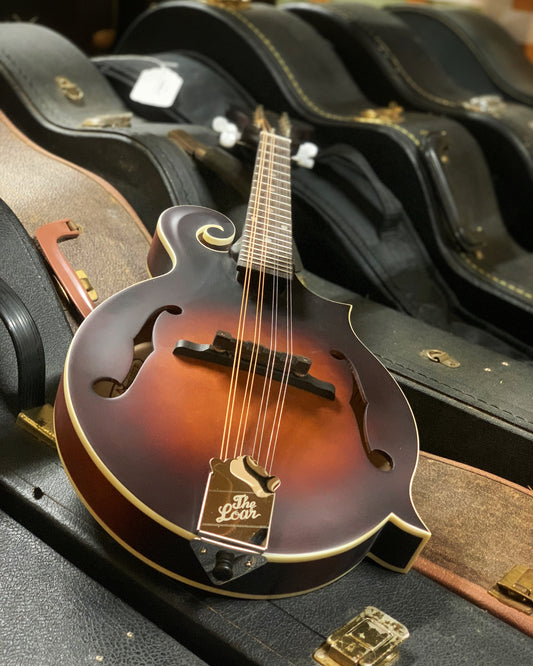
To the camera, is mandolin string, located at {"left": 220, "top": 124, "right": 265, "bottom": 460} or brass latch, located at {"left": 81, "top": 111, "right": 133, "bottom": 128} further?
brass latch, located at {"left": 81, "top": 111, "right": 133, "bottom": 128}

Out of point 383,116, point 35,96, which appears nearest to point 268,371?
point 35,96

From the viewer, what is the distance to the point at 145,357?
2.65ft

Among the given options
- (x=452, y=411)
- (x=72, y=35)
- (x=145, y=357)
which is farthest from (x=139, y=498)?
(x=72, y=35)

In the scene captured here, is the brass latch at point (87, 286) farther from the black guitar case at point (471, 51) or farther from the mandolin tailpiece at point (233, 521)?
the black guitar case at point (471, 51)

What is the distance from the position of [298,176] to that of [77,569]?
3.64ft

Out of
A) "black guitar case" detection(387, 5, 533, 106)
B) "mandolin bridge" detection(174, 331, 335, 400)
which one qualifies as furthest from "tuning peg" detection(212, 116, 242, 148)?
"black guitar case" detection(387, 5, 533, 106)

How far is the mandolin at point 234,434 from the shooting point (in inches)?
26.1

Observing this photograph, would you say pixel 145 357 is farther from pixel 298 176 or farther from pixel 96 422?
pixel 298 176

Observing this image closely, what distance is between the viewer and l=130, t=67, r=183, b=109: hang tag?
1.65 meters

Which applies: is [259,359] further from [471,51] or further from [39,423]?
[471,51]

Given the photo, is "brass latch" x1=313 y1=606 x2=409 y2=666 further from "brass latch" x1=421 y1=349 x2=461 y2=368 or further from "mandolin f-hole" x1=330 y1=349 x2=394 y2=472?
"brass latch" x1=421 y1=349 x2=461 y2=368

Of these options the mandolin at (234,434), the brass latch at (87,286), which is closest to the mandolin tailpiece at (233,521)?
the mandolin at (234,434)

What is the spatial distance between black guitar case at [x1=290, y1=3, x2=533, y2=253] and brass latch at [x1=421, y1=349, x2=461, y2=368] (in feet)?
2.52

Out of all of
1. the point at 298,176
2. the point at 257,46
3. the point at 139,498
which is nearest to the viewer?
the point at 139,498
